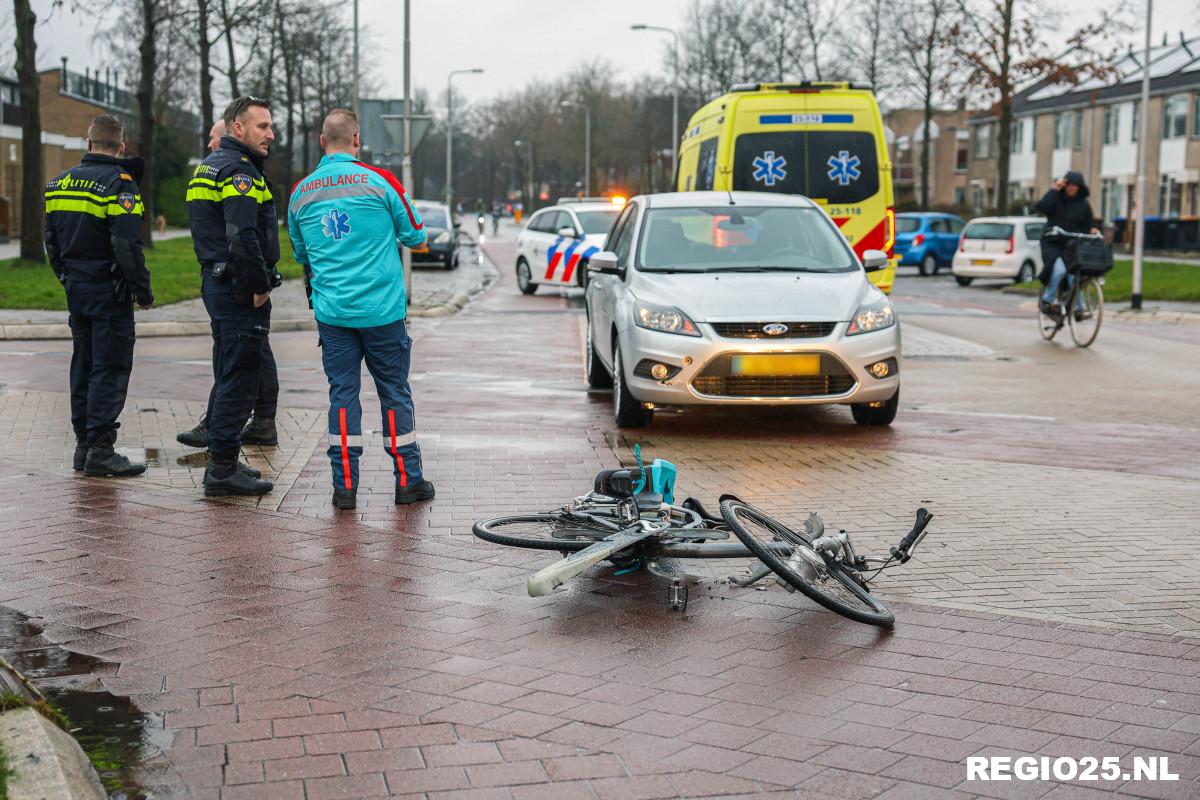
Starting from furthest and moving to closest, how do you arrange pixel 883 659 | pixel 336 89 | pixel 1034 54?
pixel 336 89
pixel 1034 54
pixel 883 659

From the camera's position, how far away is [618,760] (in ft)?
12.2

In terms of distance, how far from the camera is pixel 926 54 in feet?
167

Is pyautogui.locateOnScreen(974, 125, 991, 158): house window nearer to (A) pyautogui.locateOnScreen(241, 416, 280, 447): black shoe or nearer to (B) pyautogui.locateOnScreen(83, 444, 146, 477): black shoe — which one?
(A) pyautogui.locateOnScreen(241, 416, 280, 447): black shoe

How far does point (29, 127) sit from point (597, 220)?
33.2 ft

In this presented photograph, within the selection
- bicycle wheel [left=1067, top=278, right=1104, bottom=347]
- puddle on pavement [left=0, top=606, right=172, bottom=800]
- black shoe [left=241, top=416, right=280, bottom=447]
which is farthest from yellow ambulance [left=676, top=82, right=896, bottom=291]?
puddle on pavement [left=0, top=606, right=172, bottom=800]

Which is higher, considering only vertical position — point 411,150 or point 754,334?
point 411,150

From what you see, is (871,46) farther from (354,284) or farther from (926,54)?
(354,284)

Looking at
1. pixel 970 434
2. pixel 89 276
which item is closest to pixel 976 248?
pixel 970 434

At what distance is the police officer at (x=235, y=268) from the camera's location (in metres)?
6.95

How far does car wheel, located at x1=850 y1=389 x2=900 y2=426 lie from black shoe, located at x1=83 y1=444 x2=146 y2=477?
465 cm

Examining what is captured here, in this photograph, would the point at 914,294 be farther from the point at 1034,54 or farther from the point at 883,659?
the point at 883,659

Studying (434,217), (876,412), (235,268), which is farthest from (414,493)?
(434,217)

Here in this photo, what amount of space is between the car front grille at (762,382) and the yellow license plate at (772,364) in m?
0.03

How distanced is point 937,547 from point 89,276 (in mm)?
4450
